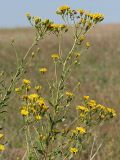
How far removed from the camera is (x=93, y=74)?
1622 centimetres

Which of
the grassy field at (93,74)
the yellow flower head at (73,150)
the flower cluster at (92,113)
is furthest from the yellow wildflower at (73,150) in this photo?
the grassy field at (93,74)

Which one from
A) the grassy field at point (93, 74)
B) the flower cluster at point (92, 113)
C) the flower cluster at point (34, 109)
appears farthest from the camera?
the grassy field at point (93, 74)

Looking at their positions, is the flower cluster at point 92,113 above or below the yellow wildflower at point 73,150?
above

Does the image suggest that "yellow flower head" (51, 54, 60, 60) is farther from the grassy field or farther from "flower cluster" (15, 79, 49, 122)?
"flower cluster" (15, 79, 49, 122)

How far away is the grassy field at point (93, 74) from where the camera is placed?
688cm

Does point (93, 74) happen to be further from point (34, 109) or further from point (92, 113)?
point (34, 109)

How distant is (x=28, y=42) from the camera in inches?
897

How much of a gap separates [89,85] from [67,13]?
9004 mm

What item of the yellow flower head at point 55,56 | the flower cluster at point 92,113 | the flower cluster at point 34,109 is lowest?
the flower cluster at point 92,113

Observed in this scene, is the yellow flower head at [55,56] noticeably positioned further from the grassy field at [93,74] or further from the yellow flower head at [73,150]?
the yellow flower head at [73,150]

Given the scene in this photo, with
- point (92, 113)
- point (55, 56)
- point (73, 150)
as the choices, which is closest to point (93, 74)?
point (55, 56)

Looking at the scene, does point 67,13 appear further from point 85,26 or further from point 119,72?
point 119,72

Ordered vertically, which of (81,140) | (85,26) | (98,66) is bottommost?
(98,66)

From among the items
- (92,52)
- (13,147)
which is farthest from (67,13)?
(92,52)
